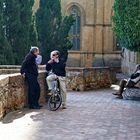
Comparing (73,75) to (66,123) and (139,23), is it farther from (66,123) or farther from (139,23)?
(66,123)

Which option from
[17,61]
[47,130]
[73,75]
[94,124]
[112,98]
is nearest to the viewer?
[47,130]

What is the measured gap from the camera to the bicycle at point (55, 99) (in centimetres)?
1186

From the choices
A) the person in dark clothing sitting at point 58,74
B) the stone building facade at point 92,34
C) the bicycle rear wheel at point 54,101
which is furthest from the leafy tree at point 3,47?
the stone building facade at point 92,34

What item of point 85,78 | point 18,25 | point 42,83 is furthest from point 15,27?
point 42,83

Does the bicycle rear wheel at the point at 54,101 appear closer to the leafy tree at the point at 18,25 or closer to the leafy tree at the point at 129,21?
the leafy tree at the point at 129,21

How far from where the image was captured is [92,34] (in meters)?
38.4

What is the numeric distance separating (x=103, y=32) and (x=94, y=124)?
2884cm

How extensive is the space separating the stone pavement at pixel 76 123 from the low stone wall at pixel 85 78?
5.41 metres

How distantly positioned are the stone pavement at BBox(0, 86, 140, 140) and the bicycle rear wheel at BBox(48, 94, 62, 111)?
190 millimetres

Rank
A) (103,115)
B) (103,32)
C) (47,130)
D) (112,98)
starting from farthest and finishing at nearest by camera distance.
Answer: (103,32) < (112,98) < (103,115) < (47,130)

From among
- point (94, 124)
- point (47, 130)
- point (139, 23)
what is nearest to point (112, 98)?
point (139, 23)

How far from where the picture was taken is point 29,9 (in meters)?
22.8

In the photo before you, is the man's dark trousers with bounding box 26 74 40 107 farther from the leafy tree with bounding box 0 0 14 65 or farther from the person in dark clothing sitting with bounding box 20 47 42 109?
the leafy tree with bounding box 0 0 14 65

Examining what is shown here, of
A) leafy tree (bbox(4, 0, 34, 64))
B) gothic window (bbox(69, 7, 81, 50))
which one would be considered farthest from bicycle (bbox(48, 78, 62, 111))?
gothic window (bbox(69, 7, 81, 50))
